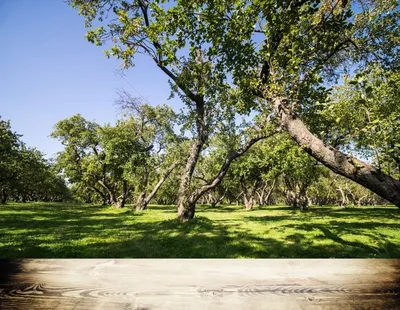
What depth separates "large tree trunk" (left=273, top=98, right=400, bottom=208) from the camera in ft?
18.7

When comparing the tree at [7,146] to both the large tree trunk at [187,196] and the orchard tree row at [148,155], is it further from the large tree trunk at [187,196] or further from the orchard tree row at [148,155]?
the large tree trunk at [187,196]

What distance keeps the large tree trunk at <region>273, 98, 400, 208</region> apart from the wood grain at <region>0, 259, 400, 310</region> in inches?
123

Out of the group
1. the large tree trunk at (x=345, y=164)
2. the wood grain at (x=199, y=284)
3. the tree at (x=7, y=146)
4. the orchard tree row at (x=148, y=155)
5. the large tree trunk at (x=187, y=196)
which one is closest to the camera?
the wood grain at (x=199, y=284)

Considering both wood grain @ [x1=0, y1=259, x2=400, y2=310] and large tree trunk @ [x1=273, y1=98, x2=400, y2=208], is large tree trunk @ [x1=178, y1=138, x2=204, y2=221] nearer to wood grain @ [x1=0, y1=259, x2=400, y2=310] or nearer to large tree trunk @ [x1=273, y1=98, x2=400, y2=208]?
large tree trunk @ [x1=273, y1=98, x2=400, y2=208]

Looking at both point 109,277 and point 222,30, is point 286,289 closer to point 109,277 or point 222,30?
point 109,277

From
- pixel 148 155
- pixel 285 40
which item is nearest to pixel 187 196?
pixel 285 40

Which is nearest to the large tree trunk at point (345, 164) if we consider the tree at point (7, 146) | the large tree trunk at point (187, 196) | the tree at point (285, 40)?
the tree at point (285, 40)

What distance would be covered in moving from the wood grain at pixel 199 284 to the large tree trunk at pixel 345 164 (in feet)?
10.3

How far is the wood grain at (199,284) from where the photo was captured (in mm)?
2471

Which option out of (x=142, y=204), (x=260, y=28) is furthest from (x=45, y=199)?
(x=260, y=28)

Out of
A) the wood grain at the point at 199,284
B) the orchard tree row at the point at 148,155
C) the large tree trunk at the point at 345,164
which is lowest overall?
the wood grain at the point at 199,284

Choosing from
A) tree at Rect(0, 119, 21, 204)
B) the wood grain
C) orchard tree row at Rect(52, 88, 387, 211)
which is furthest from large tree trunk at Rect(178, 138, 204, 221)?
tree at Rect(0, 119, 21, 204)

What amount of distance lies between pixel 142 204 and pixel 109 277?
3352cm

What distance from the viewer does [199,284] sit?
2754mm
